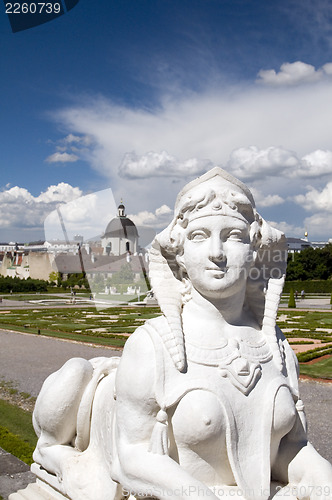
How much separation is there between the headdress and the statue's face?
0.20 ft

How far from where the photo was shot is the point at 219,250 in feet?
8.77

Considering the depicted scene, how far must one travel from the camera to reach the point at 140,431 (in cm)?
256

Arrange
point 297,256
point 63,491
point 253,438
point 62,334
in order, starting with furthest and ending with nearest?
point 297,256 < point 62,334 < point 63,491 < point 253,438

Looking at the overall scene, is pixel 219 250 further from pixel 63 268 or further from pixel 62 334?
pixel 63 268

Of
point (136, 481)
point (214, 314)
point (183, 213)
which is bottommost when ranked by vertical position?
point (136, 481)

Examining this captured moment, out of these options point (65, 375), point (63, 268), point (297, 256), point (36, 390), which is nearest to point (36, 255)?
point (63, 268)

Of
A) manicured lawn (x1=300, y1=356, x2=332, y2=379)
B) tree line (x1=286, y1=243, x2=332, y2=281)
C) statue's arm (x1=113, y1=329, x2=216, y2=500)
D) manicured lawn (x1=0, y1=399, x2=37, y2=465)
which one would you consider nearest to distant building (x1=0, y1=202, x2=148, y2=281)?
tree line (x1=286, y1=243, x2=332, y2=281)

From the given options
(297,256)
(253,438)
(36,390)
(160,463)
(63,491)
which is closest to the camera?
(160,463)

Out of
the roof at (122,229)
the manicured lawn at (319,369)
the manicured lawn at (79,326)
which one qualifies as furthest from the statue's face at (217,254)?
the roof at (122,229)

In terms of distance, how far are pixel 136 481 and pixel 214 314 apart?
38.0 inches

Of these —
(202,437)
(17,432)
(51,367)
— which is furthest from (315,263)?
(202,437)

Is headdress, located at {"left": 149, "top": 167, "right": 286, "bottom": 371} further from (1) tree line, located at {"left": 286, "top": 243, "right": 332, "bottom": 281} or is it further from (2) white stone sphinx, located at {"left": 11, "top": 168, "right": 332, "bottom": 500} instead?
(1) tree line, located at {"left": 286, "top": 243, "right": 332, "bottom": 281}

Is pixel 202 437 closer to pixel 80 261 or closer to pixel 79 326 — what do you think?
pixel 79 326

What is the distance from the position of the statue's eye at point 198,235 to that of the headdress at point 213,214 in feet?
0.30
